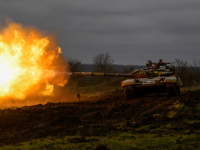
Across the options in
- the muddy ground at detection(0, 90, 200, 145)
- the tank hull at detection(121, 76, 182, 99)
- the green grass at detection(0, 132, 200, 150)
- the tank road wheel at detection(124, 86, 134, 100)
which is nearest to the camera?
the green grass at detection(0, 132, 200, 150)

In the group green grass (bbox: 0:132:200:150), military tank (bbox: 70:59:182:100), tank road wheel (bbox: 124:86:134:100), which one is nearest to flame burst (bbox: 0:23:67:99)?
military tank (bbox: 70:59:182:100)

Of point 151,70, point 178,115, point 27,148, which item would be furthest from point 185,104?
point 27,148

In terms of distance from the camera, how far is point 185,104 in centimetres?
1647

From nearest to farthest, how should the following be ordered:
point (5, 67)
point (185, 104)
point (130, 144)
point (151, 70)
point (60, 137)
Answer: point (130, 144) → point (60, 137) → point (185, 104) → point (5, 67) → point (151, 70)

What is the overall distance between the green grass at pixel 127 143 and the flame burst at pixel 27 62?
12179 millimetres

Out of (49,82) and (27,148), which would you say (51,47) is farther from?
(27,148)

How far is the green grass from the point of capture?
340 inches

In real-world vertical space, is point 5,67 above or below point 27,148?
above

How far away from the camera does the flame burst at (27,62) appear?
2119cm

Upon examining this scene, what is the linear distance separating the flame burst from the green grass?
12179 mm

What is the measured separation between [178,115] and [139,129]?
3.12m

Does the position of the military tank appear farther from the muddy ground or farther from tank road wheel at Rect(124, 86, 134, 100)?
the muddy ground

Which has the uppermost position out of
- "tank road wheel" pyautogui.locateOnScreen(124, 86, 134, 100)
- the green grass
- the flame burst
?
the flame burst

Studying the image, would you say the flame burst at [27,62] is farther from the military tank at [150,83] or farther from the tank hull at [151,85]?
the tank hull at [151,85]
